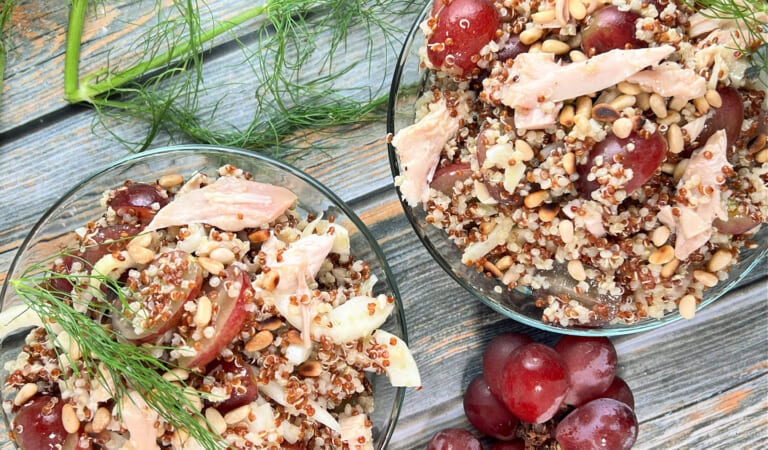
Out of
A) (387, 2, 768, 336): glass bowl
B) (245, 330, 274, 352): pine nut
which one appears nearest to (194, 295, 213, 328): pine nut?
(245, 330, 274, 352): pine nut

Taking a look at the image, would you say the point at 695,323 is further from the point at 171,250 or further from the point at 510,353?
the point at 171,250

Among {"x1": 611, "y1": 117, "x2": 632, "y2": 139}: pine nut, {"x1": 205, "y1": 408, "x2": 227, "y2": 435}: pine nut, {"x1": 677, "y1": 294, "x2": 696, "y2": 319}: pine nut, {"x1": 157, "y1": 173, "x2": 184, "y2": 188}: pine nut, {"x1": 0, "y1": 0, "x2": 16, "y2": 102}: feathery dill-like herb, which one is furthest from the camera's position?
{"x1": 0, "y1": 0, "x2": 16, "y2": 102}: feathery dill-like herb

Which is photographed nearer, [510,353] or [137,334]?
[137,334]

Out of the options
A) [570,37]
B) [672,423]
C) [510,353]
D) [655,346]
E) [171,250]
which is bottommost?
[672,423]

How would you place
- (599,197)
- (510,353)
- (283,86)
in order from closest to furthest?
(599,197)
(510,353)
(283,86)

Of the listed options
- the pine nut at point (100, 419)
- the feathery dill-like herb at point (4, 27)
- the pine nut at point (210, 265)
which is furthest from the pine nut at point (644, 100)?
the feathery dill-like herb at point (4, 27)

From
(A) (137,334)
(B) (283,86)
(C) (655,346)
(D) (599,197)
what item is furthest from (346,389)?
(C) (655,346)

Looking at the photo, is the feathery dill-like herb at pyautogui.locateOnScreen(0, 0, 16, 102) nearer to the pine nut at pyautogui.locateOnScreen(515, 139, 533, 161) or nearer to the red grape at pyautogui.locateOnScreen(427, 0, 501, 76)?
the red grape at pyautogui.locateOnScreen(427, 0, 501, 76)
